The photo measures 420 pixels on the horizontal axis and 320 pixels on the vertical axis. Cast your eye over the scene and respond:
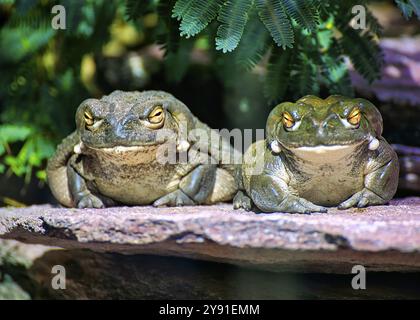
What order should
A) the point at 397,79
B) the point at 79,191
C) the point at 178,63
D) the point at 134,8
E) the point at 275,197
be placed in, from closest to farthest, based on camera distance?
the point at 275,197 < the point at 79,191 < the point at 134,8 < the point at 397,79 < the point at 178,63

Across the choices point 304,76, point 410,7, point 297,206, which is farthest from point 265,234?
point 410,7

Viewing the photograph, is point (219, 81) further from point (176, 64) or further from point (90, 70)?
point (90, 70)

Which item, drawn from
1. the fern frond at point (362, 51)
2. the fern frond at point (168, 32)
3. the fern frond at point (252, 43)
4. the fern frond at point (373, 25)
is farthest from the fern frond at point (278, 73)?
the fern frond at point (168, 32)

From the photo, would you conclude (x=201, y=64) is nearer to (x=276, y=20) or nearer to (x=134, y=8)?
(x=134, y=8)

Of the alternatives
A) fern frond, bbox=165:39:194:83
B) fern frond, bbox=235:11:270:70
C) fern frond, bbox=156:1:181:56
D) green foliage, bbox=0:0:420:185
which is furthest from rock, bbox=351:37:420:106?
fern frond, bbox=156:1:181:56

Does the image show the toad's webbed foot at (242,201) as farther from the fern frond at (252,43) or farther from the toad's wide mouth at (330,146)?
the fern frond at (252,43)

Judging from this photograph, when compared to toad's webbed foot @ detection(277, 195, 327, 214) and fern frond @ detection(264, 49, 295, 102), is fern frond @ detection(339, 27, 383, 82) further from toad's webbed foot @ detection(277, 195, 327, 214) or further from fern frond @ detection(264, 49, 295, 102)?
toad's webbed foot @ detection(277, 195, 327, 214)
